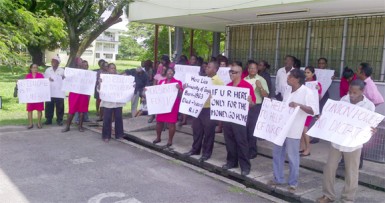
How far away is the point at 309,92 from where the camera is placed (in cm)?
491

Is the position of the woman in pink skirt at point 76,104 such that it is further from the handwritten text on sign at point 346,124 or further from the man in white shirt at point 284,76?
the handwritten text on sign at point 346,124

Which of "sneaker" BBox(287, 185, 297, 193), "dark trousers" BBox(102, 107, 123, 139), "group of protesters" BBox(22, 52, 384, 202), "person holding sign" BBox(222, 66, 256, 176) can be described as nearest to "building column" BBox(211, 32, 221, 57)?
"group of protesters" BBox(22, 52, 384, 202)

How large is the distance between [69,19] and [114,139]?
14076 mm

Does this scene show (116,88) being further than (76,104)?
No

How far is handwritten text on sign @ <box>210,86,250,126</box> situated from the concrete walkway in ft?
3.12

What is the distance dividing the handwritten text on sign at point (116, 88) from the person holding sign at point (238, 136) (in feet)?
10.1

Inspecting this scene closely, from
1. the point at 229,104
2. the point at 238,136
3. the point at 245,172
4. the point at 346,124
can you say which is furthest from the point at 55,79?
the point at 346,124

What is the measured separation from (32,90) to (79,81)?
1.21m

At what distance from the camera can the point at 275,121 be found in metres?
5.21

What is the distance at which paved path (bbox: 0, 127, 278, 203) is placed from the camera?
16.8 ft

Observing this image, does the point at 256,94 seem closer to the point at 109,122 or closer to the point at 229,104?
the point at 229,104

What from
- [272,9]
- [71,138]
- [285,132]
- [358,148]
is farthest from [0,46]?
[358,148]

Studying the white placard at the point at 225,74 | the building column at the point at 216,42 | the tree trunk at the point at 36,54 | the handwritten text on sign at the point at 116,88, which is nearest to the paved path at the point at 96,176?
the handwritten text on sign at the point at 116,88

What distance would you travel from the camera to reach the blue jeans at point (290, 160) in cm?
503
